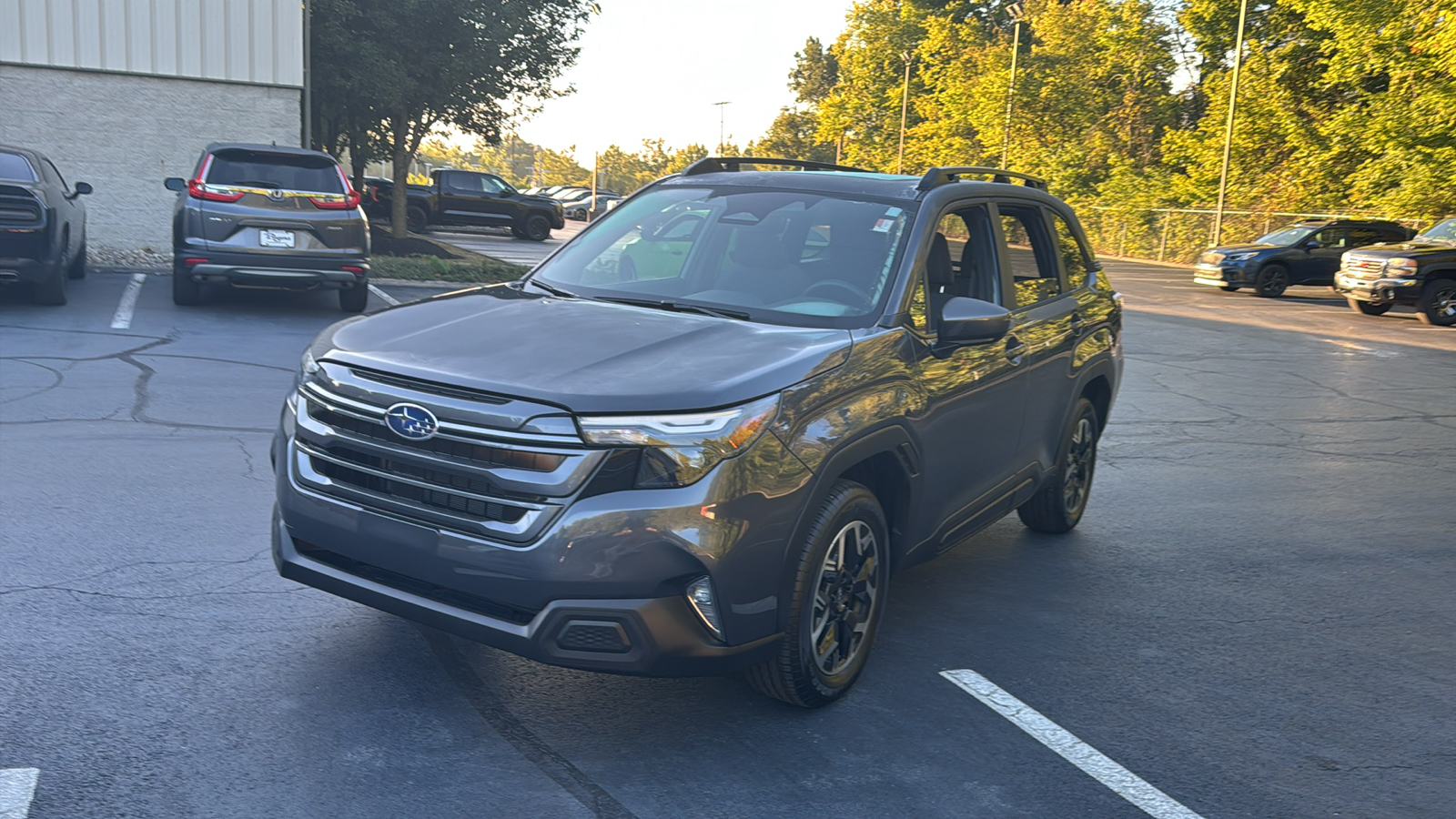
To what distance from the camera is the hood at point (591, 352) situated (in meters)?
3.51

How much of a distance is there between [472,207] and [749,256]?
1311 inches

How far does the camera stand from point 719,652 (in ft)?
11.8

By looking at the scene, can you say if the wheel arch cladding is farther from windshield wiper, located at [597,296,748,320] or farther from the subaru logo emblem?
the subaru logo emblem

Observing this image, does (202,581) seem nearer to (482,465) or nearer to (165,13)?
(482,465)

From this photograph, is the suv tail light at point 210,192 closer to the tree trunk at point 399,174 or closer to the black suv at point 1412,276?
the tree trunk at point 399,174

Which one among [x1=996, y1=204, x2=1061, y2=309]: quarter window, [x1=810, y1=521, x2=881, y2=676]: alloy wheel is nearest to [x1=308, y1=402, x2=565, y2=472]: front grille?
[x1=810, y1=521, x2=881, y2=676]: alloy wheel

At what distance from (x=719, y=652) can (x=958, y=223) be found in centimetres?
242

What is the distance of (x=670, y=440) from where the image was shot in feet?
11.3

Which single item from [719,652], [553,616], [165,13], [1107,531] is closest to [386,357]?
[553,616]

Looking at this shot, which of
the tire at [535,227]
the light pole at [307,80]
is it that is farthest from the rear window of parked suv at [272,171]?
the tire at [535,227]

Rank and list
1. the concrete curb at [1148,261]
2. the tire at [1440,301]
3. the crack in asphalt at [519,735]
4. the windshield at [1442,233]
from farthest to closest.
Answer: the concrete curb at [1148,261]
the windshield at [1442,233]
the tire at [1440,301]
the crack in asphalt at [519,735]

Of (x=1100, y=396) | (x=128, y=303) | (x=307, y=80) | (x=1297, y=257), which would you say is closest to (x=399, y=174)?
(x=307, y=80)

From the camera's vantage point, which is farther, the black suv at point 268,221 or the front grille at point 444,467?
the black suv at point 268,221

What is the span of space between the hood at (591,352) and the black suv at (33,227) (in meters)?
9.58
